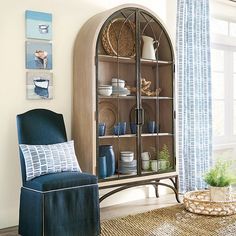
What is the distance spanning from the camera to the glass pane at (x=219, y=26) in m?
5.09

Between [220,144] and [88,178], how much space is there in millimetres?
2812

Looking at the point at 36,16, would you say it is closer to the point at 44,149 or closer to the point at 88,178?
the point at 44,149

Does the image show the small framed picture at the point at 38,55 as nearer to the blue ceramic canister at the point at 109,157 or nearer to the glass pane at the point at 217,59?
the blue ceramic canister at the point at 109,157

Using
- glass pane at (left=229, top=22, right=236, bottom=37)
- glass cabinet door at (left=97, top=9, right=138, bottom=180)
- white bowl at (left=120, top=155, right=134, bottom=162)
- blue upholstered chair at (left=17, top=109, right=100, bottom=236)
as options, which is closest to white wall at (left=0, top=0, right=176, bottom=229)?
blue upholstered chair at (left=17, top=109, right=100, bottom=236)

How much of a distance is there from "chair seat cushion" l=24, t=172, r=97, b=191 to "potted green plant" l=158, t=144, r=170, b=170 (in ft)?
3.82

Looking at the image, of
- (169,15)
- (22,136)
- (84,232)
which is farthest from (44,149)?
(169,15)

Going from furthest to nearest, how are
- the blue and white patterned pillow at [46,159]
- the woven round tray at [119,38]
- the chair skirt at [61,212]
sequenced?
the woven round tray at [119,38], the blue and white patterned pillow at [46,159], the chair skirt at [61,212]

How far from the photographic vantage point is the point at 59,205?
110 inches

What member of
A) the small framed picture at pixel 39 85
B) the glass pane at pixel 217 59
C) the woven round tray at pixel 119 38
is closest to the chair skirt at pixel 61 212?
the small framed picture at pixel 39 85

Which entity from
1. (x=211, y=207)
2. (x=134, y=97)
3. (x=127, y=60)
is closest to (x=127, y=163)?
(x=134, y=97)

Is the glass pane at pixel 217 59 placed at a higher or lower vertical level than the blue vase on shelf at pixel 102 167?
higher

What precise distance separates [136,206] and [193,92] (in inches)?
62.7

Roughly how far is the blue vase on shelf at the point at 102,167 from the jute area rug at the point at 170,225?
422mm

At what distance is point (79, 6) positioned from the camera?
376 centimetres
